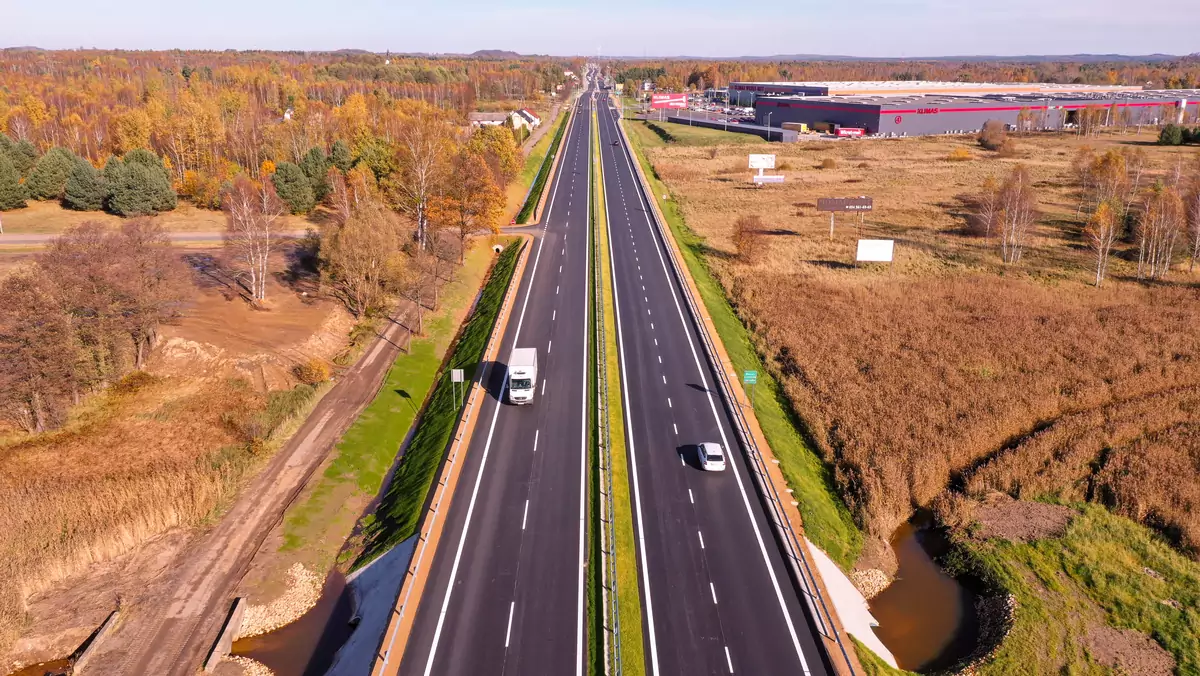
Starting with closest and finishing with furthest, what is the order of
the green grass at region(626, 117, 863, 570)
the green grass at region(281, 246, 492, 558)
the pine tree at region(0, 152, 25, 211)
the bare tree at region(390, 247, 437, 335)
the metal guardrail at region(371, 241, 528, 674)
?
1. the metal guardrail at region(371, 241, 528, 674)
2. the green grass at region(626, 117, 863, 570)
3. the green grass at region(281, 246, 492, 558)
4. the bare tree at region(390, 247, 437, 335)
5. the pine tree at region(0, 152, 25, 211)

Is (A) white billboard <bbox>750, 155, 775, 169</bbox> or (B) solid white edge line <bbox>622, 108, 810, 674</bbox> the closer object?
(B) solid white edge line <bbox>622, 108, 810, 674</bbox>

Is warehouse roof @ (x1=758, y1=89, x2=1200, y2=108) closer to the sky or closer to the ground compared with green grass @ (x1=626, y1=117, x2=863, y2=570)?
closer to the sky

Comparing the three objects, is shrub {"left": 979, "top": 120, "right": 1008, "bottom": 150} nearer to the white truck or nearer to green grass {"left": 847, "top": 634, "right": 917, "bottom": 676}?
the white truck

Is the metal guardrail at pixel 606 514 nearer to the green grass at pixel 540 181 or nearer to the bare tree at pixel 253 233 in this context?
the bare tree at pixel 253 233

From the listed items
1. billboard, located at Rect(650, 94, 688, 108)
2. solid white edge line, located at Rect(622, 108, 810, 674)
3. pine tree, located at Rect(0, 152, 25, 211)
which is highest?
billboard, located at Rect(650, 94, 688, 108)

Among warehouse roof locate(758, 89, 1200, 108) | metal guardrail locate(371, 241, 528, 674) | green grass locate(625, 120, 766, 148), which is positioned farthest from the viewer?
warehouse roof locate(758, 89, 1200, 108)

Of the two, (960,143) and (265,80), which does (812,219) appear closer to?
(960,143)

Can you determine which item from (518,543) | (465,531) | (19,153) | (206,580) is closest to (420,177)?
(465,531)

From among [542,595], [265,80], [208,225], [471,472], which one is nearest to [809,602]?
[542,595]

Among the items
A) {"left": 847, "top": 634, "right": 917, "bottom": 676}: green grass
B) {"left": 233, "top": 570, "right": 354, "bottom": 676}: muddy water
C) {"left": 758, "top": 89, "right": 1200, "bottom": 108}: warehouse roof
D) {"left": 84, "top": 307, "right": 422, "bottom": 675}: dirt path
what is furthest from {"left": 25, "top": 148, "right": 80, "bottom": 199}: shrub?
{"left": 758, "top": 89, "right": 1200, "bottom": 108}: warehouse roof
